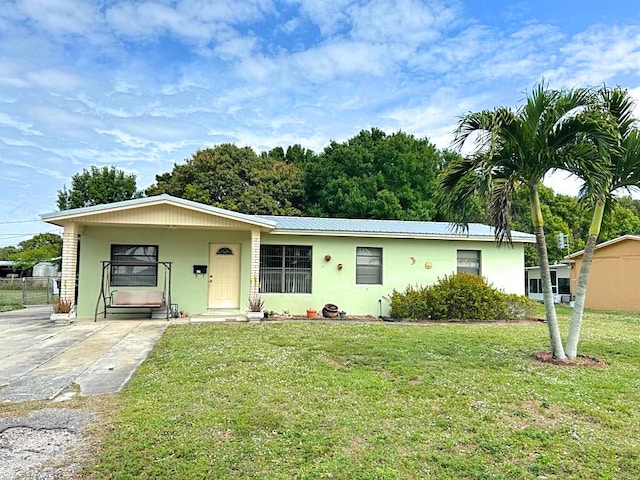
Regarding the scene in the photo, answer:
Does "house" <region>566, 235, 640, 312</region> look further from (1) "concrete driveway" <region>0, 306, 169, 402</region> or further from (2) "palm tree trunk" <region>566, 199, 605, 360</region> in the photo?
(1) "concrete driveway" <region>0, 306, 169, 402</region>

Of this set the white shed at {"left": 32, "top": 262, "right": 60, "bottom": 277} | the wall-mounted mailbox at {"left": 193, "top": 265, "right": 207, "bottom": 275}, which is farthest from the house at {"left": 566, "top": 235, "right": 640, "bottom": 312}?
the white shed at {"left": 32, "top": 262, "right": 60, "bottom": 277}

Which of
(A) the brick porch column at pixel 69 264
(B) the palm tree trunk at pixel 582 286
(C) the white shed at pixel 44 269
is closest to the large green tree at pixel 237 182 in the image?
(C) the white shed at pixel 44 269

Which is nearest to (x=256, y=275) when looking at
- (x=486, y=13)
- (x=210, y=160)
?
(x=486, y=13)

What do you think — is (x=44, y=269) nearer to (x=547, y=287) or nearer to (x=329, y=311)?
(x=329, y=311)

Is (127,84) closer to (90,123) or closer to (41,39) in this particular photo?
(41,39)

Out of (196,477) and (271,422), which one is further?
(271,422)

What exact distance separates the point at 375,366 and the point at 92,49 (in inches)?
478

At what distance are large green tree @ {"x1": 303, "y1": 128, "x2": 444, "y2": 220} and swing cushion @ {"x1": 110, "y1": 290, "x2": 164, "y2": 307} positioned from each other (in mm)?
15468

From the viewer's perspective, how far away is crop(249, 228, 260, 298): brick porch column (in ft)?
39.4

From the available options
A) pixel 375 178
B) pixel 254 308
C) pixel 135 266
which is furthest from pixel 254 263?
pixel 375 178

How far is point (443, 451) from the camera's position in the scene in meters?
3.48

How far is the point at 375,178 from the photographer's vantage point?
2656 centimetres

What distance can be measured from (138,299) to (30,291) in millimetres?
14228

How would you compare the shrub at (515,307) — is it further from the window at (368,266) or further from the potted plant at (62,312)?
the potted plant at (62,312)
